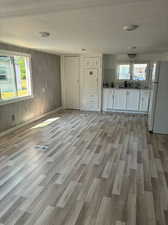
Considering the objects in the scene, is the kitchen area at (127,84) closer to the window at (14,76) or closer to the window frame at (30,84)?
the window frame at (30,84)

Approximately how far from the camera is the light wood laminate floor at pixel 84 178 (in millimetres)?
1717

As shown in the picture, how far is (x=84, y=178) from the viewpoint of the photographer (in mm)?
2318

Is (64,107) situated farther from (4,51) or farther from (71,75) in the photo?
(4,51)

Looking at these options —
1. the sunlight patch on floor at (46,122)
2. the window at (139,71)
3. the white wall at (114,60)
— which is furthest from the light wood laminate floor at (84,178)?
the white wall at (114,60)

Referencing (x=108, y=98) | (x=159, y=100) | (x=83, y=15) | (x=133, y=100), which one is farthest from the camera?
(x=108, y=98)

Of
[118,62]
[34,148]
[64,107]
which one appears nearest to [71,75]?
[64,107]

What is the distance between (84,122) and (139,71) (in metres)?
3.15

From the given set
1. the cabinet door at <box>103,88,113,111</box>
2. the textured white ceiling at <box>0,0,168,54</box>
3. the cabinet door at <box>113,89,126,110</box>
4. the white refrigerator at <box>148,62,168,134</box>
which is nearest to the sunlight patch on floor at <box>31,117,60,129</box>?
the cabinet door at <box>103,88,113,111</box>

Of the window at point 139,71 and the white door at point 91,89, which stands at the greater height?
the window at point 139,71

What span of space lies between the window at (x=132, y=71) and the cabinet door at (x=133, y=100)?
798 mm

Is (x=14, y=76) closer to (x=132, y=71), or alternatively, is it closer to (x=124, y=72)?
(x=124, y=72)

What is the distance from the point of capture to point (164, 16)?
197 cm

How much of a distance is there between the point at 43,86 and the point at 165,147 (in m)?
4.14

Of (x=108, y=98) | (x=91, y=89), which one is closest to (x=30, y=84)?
(x=91, y=89)
